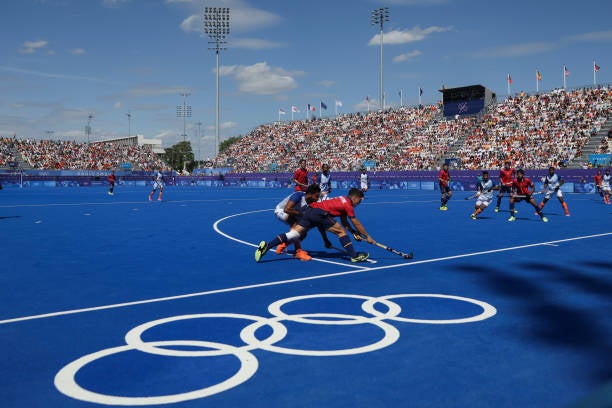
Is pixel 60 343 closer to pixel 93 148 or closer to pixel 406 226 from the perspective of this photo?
pixel 406 226

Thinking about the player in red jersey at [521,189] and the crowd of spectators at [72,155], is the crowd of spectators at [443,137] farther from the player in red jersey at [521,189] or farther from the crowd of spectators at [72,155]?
the player in red jersey at [521,189]

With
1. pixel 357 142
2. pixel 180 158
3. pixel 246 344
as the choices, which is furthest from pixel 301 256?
pixel 180 158

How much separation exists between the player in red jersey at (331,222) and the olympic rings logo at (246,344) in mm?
2667

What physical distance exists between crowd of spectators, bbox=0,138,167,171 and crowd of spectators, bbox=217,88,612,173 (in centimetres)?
2059

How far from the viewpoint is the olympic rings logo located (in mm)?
4270

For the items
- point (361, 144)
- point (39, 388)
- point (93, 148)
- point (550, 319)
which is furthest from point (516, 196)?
point (93, 148)

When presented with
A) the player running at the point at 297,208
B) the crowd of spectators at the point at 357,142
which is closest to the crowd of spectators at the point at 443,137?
the crowd of spectators at the point at 357,142

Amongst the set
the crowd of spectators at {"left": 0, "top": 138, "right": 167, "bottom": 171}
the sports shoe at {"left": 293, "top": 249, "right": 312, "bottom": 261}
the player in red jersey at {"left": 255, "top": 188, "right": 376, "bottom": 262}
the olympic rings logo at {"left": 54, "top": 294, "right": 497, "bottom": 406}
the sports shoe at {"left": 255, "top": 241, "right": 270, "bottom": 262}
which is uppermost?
the crowd of spectators at {"left": 0, "top": 138, "right": 167, "bottom": 171}

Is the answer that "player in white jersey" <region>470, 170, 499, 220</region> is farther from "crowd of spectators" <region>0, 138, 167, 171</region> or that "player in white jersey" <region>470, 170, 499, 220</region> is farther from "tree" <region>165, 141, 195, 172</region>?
"tree" <region>165, 141, 195, 172</region>

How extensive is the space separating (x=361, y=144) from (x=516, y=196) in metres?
47.5

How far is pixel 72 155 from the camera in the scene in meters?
84.2

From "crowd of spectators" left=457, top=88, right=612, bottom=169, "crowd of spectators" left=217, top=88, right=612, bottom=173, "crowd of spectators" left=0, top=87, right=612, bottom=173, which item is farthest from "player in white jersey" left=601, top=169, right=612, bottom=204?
"crowd of spectators" left=217, top=88, right=612, bottom=173

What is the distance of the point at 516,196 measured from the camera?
20.5 metres

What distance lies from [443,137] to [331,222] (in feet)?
170
